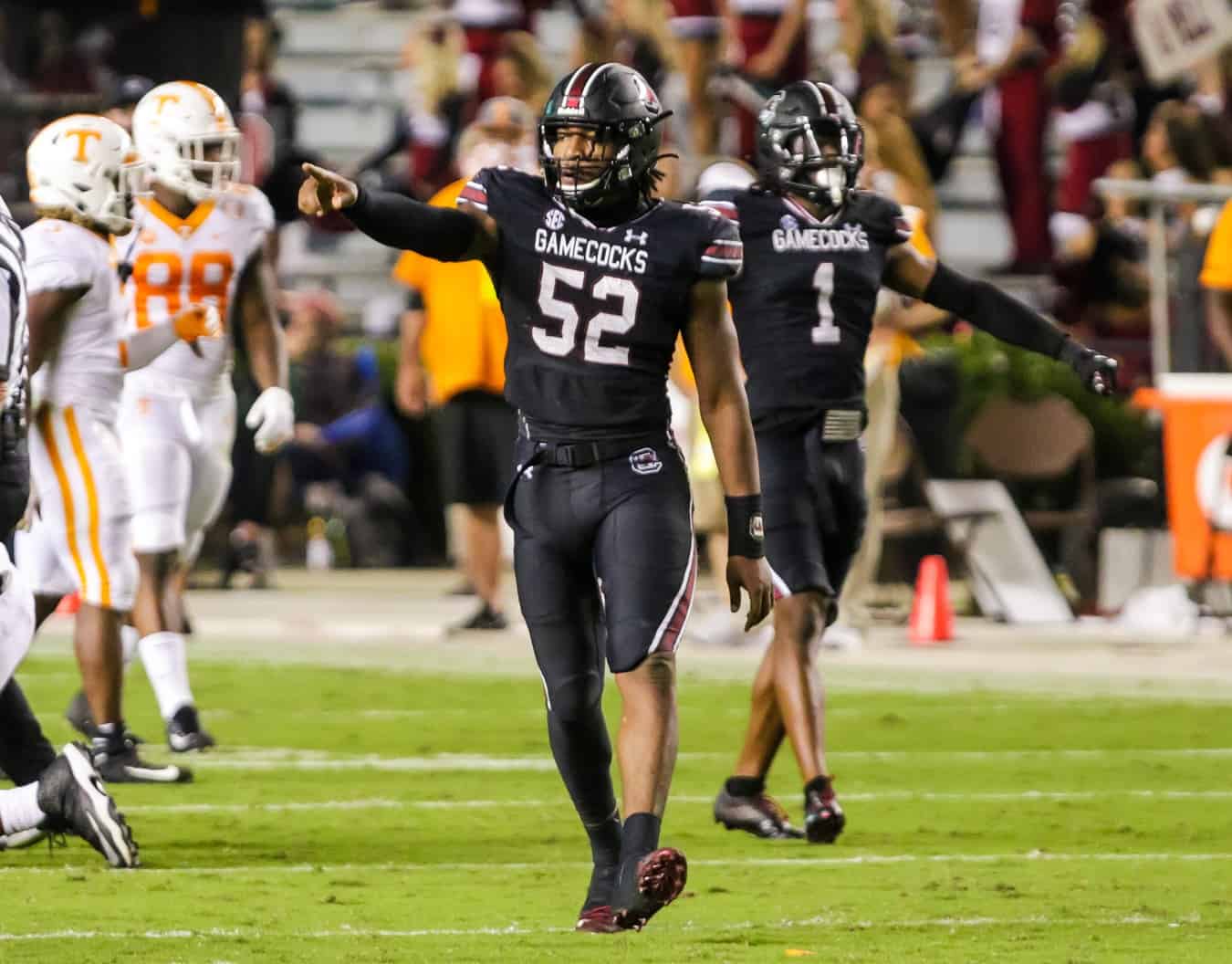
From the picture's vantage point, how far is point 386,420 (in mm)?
17312

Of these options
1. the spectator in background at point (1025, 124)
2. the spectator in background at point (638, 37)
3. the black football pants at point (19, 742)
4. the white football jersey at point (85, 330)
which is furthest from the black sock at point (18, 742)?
the spectator in background at point (1025, 124)

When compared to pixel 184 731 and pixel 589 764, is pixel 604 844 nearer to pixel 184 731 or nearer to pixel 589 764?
pixel 589 764

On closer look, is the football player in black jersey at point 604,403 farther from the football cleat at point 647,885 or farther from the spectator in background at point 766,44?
the spectator in background at point 766,44

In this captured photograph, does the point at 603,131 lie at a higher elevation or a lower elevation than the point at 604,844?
higher

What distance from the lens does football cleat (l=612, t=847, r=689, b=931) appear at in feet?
20.1

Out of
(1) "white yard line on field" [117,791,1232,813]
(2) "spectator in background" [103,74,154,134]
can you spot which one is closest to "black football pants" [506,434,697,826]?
(1) "white yard line on field" [117,791,1232,813]

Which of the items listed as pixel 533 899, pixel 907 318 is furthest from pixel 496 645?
pixel 533 899

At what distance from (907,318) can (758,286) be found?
10.3ft

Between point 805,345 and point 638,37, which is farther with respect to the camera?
point 638,37

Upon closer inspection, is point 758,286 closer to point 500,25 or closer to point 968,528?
point 968,528

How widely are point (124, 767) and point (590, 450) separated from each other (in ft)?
9.86

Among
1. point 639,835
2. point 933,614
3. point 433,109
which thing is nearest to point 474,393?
point 933,614

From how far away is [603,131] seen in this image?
6.51 m

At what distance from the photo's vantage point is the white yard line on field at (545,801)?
27.9 feet
